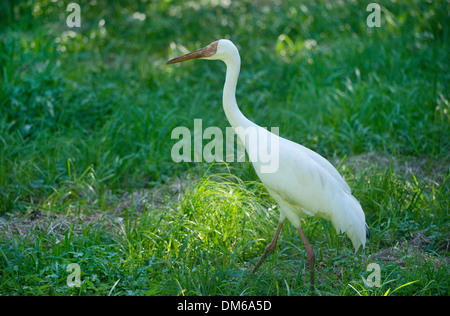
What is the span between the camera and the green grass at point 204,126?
158 inches

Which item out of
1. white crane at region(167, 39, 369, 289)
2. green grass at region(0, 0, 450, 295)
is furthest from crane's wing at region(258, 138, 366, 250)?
green grass at region(0, 0, 450, 295)

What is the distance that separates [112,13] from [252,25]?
7.48ft

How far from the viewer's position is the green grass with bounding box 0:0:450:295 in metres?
4.02

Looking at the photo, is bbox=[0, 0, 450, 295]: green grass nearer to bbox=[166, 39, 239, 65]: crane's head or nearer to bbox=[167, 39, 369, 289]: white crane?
bbox=[167, 39, 369, 289]: white crane

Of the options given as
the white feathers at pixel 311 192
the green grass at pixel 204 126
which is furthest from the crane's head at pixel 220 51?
the green grass at pixel 204 126

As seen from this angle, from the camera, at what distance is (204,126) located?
247 inches

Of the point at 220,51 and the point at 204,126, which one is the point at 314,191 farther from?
the point at 204,126

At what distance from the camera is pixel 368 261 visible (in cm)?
425

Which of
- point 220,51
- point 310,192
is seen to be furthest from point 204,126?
point 310,192

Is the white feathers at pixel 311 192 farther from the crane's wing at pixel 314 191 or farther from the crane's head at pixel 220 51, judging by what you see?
the crane's head at pixel 220 51

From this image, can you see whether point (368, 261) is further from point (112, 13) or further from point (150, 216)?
point (112, 13)
